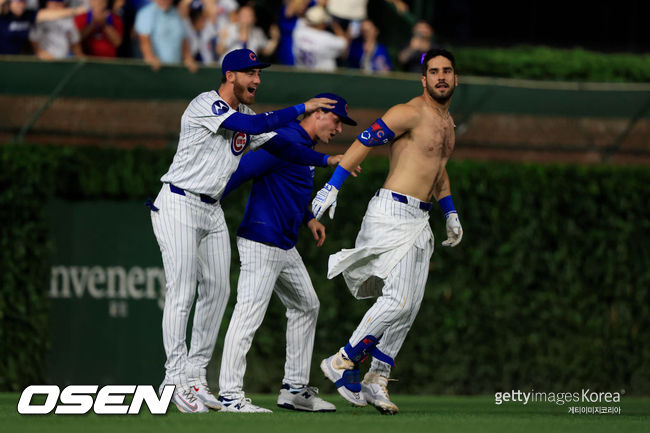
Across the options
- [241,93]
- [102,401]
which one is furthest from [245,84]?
[102,401]

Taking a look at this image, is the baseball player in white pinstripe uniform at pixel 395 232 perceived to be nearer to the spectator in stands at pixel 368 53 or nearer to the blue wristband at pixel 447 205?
the blue wristband at pixel 447 205

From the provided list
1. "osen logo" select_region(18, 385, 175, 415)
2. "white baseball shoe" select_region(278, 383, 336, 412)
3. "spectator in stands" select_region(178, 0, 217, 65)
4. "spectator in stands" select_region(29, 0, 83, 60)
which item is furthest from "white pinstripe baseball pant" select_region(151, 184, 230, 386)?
"spectator in stands" select_region(178, 0, 217, 65)

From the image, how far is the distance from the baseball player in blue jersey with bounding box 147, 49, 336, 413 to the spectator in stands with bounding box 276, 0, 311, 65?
6.35 metres

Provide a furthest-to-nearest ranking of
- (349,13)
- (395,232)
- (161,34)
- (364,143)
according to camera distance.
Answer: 1. (349,13)
2. (161,34)
3. (395,232)
4. (364,143)

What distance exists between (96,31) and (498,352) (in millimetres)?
5972

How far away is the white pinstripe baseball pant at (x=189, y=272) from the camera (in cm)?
756

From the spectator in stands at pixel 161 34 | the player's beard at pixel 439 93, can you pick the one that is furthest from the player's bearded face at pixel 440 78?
the spectator in stands at pixel 161 34

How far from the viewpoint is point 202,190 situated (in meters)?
7.64

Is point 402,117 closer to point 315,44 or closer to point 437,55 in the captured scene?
point 437,55

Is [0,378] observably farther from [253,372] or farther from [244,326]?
[244,326]

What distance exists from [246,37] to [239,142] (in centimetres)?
617

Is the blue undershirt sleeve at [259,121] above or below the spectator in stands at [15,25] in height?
below

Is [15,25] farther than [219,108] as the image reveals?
Yes

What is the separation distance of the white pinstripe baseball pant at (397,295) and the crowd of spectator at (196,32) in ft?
13.9
